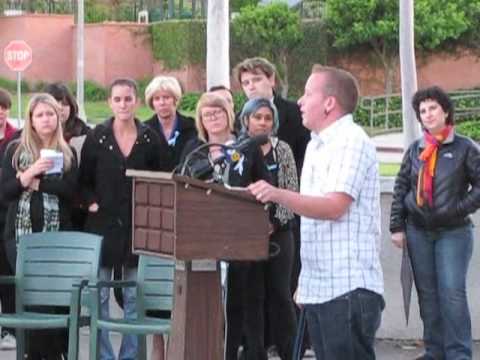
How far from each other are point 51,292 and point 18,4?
51.5 metres

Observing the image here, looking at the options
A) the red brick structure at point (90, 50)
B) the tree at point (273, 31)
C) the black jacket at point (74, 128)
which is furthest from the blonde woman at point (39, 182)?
the red brick structure at point (90, 50)

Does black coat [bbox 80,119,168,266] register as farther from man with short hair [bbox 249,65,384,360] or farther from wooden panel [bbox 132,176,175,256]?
man with short hair [bbox 249,65,384,360]

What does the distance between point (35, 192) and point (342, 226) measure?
3.09 meters

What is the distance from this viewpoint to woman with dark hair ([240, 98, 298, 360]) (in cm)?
764

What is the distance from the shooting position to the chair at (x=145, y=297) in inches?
285

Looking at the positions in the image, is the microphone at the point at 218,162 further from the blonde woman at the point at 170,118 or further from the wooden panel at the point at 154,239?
the blonde woman at the point at 170,118

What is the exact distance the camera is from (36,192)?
793 cm

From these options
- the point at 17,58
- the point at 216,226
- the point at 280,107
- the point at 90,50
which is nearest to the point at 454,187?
the point at 280,107

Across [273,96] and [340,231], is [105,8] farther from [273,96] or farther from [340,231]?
[340,231]

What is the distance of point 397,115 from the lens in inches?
1581

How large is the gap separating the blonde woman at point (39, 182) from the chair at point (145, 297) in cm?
60

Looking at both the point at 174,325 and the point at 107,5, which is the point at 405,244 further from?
the point at 107,5

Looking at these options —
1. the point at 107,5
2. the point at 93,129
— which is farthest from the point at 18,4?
the point at 93,129

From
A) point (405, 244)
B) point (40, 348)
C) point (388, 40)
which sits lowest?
point (40, 348)
